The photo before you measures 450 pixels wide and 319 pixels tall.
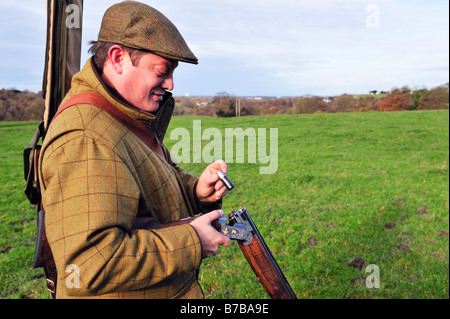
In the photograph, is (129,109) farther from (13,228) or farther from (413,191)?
(413,191)

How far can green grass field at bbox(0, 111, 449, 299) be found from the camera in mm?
5387

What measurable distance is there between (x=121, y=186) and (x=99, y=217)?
171mm

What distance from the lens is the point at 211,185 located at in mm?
2527

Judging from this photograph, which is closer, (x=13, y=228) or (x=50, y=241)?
(x=50, y=241)

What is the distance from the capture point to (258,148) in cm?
1758

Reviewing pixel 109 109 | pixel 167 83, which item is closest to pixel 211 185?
pixel 167 83

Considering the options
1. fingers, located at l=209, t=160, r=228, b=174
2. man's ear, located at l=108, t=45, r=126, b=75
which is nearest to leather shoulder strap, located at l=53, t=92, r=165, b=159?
man's ear, located at l=108, t=45, r=126, b=75

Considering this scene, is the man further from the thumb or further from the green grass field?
the green grass field

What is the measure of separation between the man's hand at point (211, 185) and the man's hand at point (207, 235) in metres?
0.53

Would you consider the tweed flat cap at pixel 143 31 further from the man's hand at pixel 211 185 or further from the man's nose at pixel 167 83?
the man's hand at pixel 211 185
